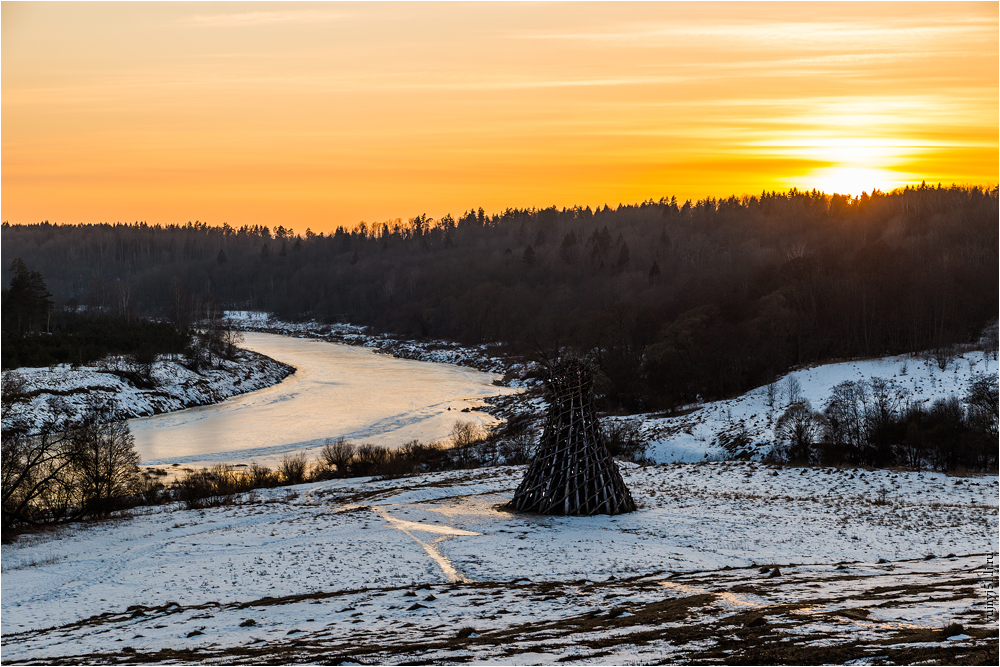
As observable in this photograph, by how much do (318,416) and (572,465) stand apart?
90.4ft

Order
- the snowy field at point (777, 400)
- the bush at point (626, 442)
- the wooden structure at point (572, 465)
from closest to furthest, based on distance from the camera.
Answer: the wooden structure at point (572, 465) < the bush at point (626, 442) < the snowy field at point (777, 400)

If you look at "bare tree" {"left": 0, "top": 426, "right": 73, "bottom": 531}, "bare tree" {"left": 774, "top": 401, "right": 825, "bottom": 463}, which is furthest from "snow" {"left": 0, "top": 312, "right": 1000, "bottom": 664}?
"bare tree" {"left": 774, "top": 401, "right": 825, "bottom": 463}

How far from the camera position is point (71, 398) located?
49344 mm

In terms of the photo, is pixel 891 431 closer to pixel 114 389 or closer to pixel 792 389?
pixel 792 389

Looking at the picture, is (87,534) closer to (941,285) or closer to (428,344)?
(941,285)

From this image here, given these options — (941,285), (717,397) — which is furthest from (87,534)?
(941,285)

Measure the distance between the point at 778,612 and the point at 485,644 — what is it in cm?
432

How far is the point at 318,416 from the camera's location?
158ft

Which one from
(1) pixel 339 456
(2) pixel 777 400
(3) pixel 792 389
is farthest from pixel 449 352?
(1) pixel 339 456

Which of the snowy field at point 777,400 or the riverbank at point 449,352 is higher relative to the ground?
the riverbank at point 449,352

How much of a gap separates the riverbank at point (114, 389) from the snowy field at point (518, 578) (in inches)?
983

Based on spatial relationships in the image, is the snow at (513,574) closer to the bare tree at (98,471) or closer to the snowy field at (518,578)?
the snowy field at (518,578)

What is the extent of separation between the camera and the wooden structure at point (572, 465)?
23516 millimetres

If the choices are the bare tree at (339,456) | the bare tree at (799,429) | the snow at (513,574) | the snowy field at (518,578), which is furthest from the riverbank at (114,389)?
the bare tree at (799,429)
